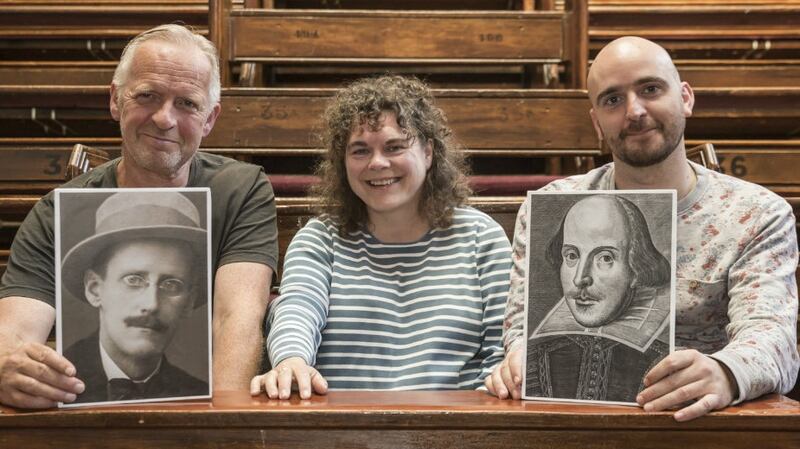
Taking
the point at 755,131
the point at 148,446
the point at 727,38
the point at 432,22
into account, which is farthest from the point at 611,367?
the point at 727,38

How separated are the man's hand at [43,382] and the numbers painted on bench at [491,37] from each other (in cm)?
203

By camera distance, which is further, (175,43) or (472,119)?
(472,119)

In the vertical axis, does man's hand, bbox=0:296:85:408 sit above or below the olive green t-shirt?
below

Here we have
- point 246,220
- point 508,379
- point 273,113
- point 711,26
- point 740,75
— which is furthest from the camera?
point 711,26

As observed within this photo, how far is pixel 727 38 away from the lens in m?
3.04

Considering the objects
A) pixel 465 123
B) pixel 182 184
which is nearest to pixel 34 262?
pixel 182 184

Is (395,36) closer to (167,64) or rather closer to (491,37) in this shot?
(491,37)

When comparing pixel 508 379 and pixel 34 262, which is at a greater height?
pixel 34 262

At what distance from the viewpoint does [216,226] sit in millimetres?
1297

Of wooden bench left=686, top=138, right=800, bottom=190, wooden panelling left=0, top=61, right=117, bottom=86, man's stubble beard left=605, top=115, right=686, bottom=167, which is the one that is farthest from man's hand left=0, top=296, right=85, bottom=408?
wooden panelling left=0, top=61, right=117, bottom=86

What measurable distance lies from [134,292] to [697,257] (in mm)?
696

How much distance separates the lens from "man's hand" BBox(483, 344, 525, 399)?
87 cm

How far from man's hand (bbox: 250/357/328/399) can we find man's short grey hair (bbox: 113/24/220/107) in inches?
22.9

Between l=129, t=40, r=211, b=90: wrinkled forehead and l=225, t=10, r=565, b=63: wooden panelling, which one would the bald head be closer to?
l=129, t=40, r=211, b=90: wrinkled forehead
